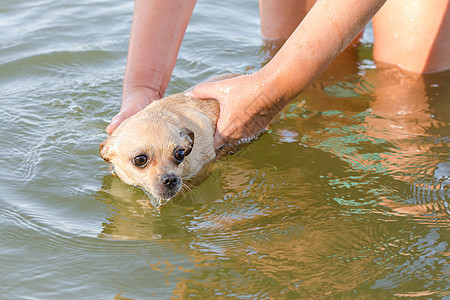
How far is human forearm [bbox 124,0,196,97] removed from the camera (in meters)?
4.62

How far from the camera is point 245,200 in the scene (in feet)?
13.6

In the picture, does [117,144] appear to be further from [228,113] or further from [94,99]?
[94,99]

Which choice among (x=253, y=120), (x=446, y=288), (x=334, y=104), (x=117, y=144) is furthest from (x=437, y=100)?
(x=117, y=144)

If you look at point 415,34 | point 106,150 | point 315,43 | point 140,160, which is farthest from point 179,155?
point 415,34

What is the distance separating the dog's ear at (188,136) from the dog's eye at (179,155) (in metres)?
0.05

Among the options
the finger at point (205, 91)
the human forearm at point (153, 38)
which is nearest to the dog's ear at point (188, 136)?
the finger at point (205, 91)

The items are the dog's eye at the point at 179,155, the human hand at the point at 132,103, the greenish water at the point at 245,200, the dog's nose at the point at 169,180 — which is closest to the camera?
the greenish water at the point at 245,200

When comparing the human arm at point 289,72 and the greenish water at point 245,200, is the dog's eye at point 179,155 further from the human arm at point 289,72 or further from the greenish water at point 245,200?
the human arm at point 289,72

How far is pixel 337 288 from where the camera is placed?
3191 mm

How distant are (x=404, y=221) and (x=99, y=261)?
1.97 meters

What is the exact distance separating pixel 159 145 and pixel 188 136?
296 mm

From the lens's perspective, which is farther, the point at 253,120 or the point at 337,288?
the point at 253,120

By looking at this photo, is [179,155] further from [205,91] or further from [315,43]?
[315,43]

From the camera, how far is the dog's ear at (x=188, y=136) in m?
4.30
